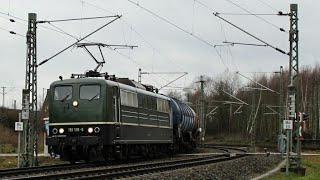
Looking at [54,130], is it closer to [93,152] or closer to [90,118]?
[90,118]

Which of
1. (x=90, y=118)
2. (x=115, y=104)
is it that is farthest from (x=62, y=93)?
(x=115, y=104)

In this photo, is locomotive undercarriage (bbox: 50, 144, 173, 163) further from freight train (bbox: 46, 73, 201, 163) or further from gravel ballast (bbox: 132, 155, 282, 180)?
gravel ballast (bbox: 132, 155, 282, 180)

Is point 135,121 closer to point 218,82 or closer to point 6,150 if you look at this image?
point 6,150

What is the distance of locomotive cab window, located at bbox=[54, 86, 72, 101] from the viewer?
81.1 feet

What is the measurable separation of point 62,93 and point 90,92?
1.36m

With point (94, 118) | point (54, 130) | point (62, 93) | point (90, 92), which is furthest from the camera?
point (62, 93)

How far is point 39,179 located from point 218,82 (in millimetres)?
84448

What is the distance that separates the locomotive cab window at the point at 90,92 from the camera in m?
24.4

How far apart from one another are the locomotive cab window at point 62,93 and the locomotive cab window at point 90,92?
1.92ft

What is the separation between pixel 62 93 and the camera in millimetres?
24922

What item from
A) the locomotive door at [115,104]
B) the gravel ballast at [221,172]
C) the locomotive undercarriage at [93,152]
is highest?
the locomotive door at [115,104]

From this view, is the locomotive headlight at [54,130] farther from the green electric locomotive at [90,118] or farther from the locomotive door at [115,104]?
the locomotive door at [115,104]

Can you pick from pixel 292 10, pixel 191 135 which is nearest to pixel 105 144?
pixel 292 10

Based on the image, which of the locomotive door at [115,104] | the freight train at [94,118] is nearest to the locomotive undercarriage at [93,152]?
the freight train at [94,118]
